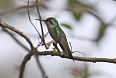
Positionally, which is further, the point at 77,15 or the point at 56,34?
the point at 77,15

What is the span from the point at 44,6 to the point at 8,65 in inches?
39.3

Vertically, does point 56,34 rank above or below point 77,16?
below

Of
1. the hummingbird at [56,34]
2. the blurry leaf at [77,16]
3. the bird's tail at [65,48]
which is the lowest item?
the bird's tail at [65,48]

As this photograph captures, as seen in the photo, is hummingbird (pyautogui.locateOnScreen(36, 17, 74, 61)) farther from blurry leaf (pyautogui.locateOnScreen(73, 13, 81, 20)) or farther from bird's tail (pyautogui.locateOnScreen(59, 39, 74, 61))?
blurry leaf (pyautogui.locateOnScreen(73, 13, 81, 20))

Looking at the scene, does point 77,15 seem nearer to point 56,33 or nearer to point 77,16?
point 77,16

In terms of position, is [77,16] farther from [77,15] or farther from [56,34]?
[56,34]

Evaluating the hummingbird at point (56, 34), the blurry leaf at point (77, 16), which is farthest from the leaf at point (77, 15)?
the hummingbird at point (56, 34)

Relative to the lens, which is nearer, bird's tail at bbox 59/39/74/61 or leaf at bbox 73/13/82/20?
bird's tail at bbox 59/39/74/61

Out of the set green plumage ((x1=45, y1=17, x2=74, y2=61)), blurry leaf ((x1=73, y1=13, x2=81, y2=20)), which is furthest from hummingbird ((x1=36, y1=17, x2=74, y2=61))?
blurry leaf ((x1=73, y1=13, x2=81, y2=20))

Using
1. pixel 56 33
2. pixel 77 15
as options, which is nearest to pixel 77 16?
pixel 77 15

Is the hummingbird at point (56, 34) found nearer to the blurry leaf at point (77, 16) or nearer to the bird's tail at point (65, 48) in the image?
the bird's tail at point (65, 48)

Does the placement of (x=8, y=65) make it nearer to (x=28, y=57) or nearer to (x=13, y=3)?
(x=13, y=3)

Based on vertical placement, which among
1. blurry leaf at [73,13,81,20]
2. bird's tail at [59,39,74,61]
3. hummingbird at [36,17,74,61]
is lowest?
bird's tail at [59,39,74,61]

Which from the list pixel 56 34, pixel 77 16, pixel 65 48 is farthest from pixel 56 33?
pixel 77 16
